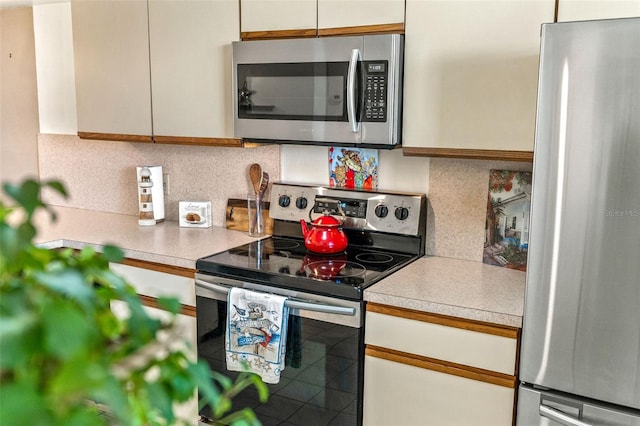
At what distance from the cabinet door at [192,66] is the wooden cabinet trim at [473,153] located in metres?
0.85

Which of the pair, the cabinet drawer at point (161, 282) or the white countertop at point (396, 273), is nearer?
the white countertop at point (396, 273)

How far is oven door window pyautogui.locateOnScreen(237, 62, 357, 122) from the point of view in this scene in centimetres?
234

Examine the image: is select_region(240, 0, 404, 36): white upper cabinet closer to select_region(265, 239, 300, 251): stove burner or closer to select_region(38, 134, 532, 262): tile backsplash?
select_region(38, 134, 532, 262): tile backsplash

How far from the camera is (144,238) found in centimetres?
285

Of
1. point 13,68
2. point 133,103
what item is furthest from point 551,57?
point 13,68

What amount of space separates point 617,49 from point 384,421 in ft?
4.39

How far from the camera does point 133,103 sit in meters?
2.93

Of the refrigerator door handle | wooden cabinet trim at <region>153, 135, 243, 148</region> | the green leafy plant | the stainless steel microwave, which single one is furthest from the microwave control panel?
the green leafy plant

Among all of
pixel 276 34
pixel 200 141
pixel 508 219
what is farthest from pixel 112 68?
pixel 508 219

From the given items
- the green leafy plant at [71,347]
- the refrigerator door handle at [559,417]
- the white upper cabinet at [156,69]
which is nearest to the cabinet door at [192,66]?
the white upper cabinet at [156,69]

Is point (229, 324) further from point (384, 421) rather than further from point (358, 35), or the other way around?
point (358, 35)

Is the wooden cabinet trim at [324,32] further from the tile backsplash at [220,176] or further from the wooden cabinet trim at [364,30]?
the tile backsplash at [220,176]

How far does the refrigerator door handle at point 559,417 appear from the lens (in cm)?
174

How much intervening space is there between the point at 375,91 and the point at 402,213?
1.75ft
